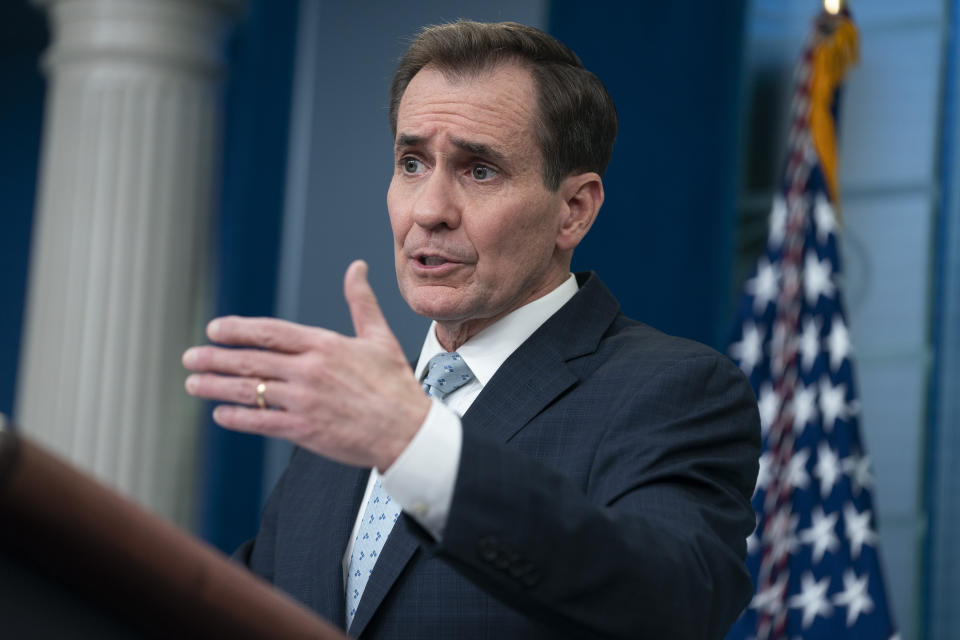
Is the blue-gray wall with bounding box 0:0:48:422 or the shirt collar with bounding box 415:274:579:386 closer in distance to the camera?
the shirt collar with bounding box 415:274:579:386

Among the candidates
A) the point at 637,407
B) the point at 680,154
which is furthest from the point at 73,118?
the point at 637,407

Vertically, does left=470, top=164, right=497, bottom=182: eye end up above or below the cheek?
above

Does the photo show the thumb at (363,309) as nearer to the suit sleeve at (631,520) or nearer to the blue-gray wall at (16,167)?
the suit sleeve at (631,520)

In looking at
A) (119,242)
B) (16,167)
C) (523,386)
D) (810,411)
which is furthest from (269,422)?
(16,167)

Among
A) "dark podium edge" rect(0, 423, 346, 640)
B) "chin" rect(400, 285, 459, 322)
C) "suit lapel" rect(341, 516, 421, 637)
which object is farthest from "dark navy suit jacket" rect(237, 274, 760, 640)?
"dark podium edge" rect(0, 423, 346, 640)

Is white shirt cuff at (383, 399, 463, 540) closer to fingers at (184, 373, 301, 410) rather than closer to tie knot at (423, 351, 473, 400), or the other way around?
fingers at (184, 373, 301, 410)

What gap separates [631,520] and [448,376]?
0.53 metres

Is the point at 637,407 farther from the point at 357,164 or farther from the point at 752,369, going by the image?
the point at 357,164

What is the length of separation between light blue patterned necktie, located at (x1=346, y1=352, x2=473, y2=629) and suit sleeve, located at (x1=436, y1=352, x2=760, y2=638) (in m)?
0.24

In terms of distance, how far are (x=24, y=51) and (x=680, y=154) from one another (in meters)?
3.70

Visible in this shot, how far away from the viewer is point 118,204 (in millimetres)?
4184

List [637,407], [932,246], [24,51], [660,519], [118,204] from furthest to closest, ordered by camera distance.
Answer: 1. [24,51]
2. [118,204]
3. [932,246]
4. [637,407]
5. [660,519]

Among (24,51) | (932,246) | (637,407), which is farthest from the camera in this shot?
(24,51)

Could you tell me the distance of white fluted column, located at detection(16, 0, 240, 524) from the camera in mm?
4137
